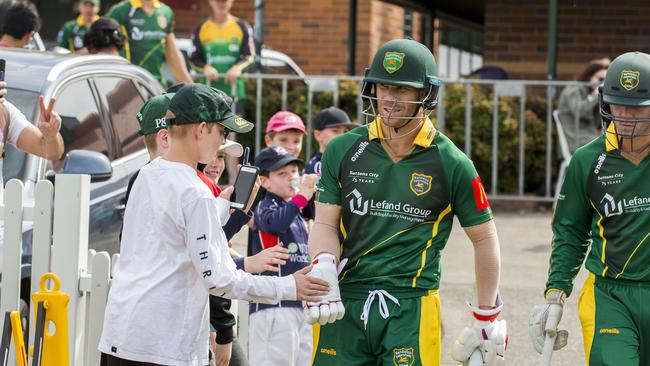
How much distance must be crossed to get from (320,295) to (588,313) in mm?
1217

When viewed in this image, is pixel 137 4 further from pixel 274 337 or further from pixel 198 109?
pixel 198 109

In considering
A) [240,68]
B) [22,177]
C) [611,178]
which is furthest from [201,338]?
[240,68]

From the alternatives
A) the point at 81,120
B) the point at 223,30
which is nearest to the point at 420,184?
the point at 81,120

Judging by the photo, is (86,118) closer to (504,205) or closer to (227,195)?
(227,195)

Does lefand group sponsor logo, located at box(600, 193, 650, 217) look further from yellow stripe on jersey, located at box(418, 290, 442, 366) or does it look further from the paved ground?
the paved ground

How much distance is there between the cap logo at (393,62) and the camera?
5.48m

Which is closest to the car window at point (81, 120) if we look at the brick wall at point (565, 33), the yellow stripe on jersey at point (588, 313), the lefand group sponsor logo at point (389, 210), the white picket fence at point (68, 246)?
the white picket fence at point (68, 246)

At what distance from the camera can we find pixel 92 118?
8.22 m

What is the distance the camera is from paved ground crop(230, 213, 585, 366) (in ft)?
29.6

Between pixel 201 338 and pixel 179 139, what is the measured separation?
0.74 m

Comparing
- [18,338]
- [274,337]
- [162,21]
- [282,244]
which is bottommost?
[274,337]

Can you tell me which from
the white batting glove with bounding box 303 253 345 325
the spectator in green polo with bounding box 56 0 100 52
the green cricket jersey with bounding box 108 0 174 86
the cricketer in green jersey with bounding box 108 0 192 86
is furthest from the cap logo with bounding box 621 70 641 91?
the spectator in green polo with bounding box 56 0 100 52

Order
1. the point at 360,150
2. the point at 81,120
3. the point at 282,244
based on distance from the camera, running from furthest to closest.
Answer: the point at 81,120 → the point at 282,244 → the point at 360,150

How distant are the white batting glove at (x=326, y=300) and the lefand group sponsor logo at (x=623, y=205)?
1205mm
